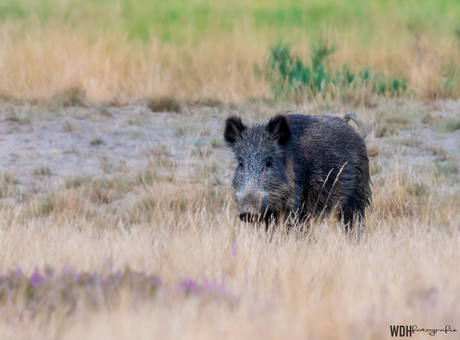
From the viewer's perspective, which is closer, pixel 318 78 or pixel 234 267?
pixel 234 267

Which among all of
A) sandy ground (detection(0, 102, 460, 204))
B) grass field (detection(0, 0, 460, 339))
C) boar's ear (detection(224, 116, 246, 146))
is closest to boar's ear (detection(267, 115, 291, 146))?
boar's ear (detection(224, 116, 246, 146))

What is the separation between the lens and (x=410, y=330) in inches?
132

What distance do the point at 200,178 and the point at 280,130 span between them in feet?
6.75

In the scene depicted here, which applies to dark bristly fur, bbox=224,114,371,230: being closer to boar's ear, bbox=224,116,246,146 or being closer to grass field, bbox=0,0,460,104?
boar's ear, bbox=224,116,246,146

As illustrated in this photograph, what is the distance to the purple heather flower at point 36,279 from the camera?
12.9ft

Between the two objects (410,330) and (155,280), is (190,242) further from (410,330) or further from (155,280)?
(410,330)

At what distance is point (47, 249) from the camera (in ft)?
15.6

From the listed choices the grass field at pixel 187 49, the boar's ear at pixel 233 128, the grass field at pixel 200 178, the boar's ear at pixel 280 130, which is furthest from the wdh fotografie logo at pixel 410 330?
the grass field at pixel 187 49

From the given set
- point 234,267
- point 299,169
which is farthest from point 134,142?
point 234,267

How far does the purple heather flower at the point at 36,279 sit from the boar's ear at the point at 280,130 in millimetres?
2241

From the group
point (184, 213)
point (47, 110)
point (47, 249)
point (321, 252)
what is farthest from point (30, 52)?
point (321, 252)

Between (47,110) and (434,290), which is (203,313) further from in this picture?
(47,110)

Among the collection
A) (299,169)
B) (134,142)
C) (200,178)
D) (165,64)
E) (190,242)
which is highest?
(299,169)

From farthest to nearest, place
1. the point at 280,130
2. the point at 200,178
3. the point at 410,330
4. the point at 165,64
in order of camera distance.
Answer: the point at 165,64, the point at 200,178, the point at 280,130, the point at 410,330
